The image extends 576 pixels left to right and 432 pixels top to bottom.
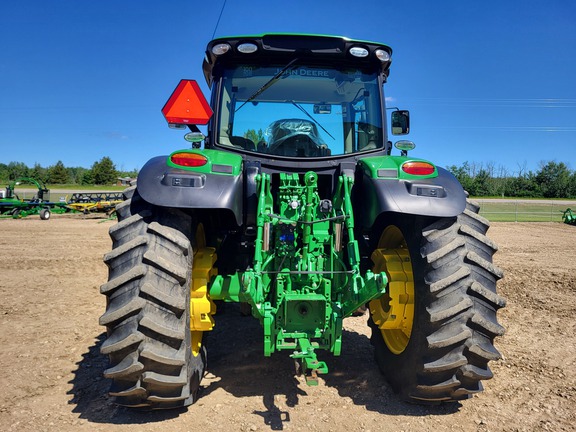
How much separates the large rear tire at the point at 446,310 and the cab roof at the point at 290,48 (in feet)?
4.88

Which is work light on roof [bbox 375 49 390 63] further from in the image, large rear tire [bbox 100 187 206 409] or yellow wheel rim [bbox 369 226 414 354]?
large rear tire [bbox 100 187 206 409]

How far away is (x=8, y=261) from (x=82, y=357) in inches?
229

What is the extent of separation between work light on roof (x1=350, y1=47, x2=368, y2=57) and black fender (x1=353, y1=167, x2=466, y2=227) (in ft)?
3.64

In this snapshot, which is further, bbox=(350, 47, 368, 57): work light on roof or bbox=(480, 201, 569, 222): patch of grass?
bbox=(480, 201, 569, 222): patch of grass

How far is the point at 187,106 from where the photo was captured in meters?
3.30

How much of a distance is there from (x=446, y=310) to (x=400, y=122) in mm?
2022

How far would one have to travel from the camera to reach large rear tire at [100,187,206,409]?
2.52 m

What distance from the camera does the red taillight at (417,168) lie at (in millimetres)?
3000

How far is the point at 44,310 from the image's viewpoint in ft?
17.3

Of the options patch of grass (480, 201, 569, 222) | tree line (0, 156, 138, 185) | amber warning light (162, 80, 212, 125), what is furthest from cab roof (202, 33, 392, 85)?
tree line (0, 156, 138, 185)

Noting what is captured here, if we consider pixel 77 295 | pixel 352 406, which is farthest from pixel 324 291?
pixel 77 295

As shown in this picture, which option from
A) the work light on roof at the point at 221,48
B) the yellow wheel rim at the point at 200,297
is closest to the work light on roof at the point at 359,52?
the work light on roof at the point at 221,48

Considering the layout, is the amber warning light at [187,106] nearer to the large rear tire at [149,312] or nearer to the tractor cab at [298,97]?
the tractor cab at [298,97]

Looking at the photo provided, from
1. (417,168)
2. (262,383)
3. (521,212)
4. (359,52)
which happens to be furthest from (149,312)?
(521,212)
